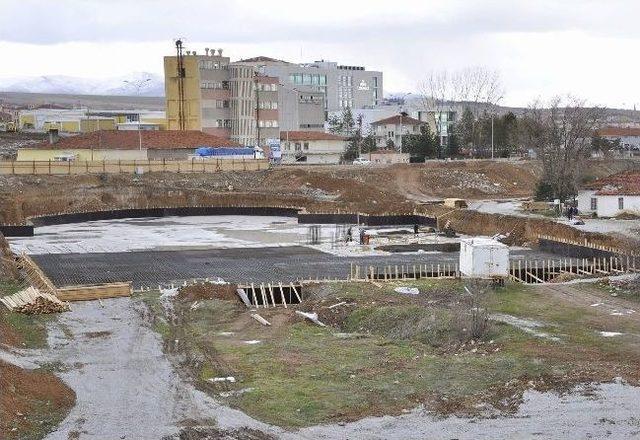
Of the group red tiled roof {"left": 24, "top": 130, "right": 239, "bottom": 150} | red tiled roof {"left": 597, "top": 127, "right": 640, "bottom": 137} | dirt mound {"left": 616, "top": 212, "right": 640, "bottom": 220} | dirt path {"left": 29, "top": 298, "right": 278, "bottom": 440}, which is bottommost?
dirt path {"left": 29, "top": 298, "right": 278, "bottom": 440}

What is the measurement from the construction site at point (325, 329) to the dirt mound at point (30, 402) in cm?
7

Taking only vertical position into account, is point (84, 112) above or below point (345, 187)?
above

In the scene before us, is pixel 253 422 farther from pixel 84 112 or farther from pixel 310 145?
pixel 84 112

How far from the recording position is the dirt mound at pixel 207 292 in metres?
35.9

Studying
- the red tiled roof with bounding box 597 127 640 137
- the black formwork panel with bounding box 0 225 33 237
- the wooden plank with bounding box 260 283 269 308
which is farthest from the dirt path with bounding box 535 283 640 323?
the red tiled roof with bounding box 597 127 640 137

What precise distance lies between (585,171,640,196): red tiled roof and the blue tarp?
3937 cm

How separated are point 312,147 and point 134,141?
85.0 feet

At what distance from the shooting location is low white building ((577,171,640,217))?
178 ft

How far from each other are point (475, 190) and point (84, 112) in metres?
75.0

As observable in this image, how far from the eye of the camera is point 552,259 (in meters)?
45.8

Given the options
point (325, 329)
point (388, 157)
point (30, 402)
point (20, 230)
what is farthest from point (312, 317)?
point (388, 157)

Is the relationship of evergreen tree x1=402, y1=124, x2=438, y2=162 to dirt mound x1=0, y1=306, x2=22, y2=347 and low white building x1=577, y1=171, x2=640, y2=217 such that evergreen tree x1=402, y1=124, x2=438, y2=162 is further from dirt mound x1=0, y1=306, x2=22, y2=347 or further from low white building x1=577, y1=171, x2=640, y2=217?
dirt mound x1=0, y1=306, x2=22, y2=347

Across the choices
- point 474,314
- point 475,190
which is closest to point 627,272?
point 474,314

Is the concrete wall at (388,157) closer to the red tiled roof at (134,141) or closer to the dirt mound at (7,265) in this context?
the red tiled roof at (134,141)
